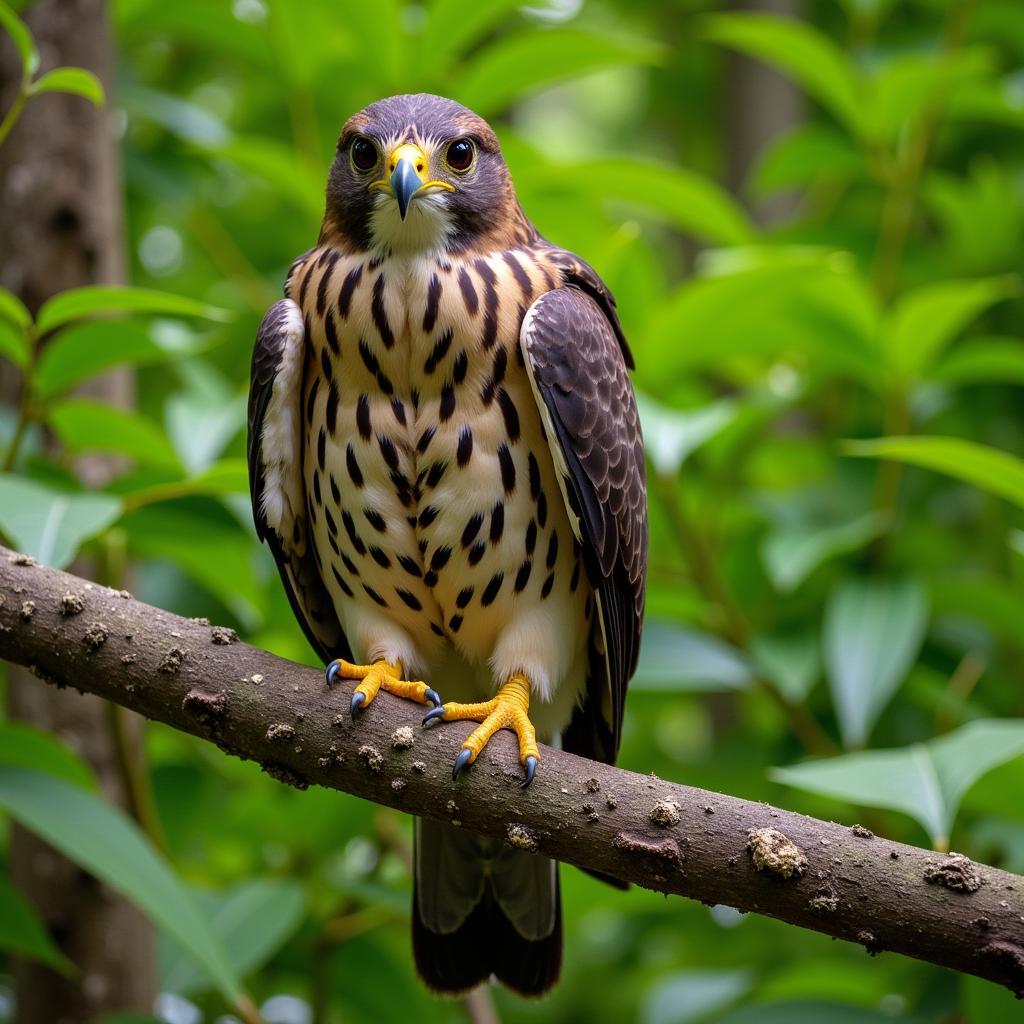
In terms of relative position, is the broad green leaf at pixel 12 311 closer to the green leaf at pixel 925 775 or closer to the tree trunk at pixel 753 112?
the green leaf at pixel 925 775

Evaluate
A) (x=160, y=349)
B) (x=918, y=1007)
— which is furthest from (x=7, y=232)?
(x=918, y=1007)

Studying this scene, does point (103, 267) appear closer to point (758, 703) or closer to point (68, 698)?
point (68, 698)

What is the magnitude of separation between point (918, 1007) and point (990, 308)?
3.01 m

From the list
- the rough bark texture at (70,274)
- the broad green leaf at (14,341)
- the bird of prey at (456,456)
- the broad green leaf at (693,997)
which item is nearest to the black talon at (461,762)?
the bird of prey at (456,456)

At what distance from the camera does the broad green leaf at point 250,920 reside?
12.1 feet

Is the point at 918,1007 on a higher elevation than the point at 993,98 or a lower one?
lower

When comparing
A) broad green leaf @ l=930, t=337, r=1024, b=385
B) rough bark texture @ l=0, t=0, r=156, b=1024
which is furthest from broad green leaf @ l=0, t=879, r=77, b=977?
broad green leaf @ l=930, t=337, r=1024, b=385

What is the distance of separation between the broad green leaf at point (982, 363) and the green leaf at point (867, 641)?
76 centimetres

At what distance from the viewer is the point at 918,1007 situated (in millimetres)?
3840

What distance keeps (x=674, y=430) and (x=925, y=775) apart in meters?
1.45

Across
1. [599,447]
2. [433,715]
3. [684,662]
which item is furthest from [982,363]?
[433,715]

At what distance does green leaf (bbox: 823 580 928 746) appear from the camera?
3.77m

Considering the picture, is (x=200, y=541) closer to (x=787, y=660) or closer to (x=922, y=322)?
(x=787, y=660)

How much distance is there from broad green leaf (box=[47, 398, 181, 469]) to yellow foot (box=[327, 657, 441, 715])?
1.00 meters
